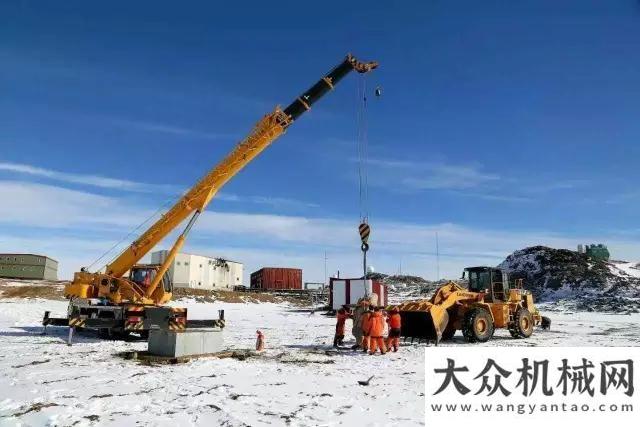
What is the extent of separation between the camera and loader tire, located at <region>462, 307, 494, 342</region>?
16.8 m

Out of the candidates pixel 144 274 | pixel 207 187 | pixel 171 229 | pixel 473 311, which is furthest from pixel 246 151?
pixel 473 311

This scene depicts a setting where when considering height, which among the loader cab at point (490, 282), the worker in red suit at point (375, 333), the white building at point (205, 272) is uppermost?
the white building at point (205, 272)

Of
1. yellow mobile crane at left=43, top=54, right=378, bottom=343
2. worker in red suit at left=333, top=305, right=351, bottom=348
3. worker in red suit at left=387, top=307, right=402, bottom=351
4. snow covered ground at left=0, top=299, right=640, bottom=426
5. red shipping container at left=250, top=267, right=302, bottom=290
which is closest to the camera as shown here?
snow covered ground at left=0, top=299, right=640, bottom=426

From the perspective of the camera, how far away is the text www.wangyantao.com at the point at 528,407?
6805mm

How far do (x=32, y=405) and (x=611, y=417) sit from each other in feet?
28.9

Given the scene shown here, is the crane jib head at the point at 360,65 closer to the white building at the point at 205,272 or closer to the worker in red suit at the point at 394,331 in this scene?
the worker in red suit at the point at 394,331

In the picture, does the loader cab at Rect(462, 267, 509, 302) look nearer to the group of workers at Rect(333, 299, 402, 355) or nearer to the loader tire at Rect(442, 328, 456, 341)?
the loader tire at Rect(442, 328, 456, 341)

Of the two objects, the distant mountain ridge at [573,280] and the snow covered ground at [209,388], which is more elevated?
the distant mountain ridge at [573,280]

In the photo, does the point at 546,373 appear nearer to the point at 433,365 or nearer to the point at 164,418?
the point at 433,365

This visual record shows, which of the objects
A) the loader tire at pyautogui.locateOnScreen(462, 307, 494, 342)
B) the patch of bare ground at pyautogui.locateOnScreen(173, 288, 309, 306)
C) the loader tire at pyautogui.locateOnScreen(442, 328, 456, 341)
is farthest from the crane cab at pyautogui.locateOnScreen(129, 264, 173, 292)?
the patch of bare ground at pyautogui.locateOnScreen(173, 288, 309, 306)

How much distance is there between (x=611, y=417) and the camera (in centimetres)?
668

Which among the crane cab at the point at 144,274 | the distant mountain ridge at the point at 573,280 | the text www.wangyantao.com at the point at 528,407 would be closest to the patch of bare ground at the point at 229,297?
the distant mountain ridge at the point at 573,280

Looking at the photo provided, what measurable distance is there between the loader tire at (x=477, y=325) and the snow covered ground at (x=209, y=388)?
2092 millimetres

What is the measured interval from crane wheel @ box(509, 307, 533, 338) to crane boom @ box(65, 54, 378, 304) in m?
11.1
